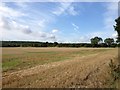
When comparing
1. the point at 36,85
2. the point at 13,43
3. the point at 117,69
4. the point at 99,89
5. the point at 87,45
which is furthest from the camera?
the point at 87,45

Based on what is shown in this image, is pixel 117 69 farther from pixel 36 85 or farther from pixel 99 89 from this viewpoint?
pixel 36 85

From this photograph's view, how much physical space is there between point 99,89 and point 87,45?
396 feet

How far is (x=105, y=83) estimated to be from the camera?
12336 mm

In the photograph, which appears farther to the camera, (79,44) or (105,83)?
(79,44)

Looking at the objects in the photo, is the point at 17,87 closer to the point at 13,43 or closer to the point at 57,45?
the point at 13,43

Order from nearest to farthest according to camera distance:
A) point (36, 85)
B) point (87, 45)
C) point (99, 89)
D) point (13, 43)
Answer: point (99, 89)
point (36, 85)
point (13, 43)
point (87, 45)

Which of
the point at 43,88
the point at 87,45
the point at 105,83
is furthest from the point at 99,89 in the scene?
the point at 87,45

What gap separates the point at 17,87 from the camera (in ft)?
36.8

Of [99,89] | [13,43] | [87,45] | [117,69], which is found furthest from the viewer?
[87,45]

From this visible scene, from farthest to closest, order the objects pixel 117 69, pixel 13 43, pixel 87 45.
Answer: pixel 87 45, pixel 13 43, pixel 117 69

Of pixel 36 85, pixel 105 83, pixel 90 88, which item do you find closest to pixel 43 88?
pixel 36 85

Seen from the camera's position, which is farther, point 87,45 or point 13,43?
point 87,45

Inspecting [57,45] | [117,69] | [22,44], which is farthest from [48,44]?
[117,69]

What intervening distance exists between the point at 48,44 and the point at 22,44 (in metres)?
15.6
